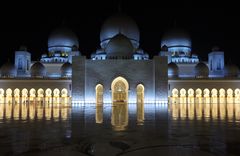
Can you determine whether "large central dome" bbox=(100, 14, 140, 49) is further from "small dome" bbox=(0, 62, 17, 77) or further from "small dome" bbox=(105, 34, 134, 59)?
"small dome" bbox=(0, 62, 17, 77)

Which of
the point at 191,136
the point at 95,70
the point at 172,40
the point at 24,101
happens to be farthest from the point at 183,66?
the point at 191,136

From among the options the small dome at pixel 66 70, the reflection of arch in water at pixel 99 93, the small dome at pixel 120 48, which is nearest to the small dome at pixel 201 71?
the small dome at pixel 120 48

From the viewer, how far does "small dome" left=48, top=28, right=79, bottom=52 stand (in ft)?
111

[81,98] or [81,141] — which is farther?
[81,98]

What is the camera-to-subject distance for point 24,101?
2869 cm

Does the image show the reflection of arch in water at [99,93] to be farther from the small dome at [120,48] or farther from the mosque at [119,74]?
the small dome at [120,48]

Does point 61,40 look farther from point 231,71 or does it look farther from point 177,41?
point 231,71

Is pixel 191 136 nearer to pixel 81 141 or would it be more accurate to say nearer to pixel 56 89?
pixel 81 141

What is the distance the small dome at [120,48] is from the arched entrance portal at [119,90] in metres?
2.44

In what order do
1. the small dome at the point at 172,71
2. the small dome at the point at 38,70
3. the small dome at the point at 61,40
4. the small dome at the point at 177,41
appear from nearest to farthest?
the small dome at the point at 172,71 → the small dome at the point at 38,70 → the small dome at the point at 61,40 → the small dome at the point at 177,41

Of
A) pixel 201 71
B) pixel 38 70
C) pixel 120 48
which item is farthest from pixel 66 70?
pixel 201 71

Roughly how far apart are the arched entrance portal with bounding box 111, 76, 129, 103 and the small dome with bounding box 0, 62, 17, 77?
12874 millimetres

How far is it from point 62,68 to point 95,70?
582cm

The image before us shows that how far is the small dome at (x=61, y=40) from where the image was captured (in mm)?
33719
